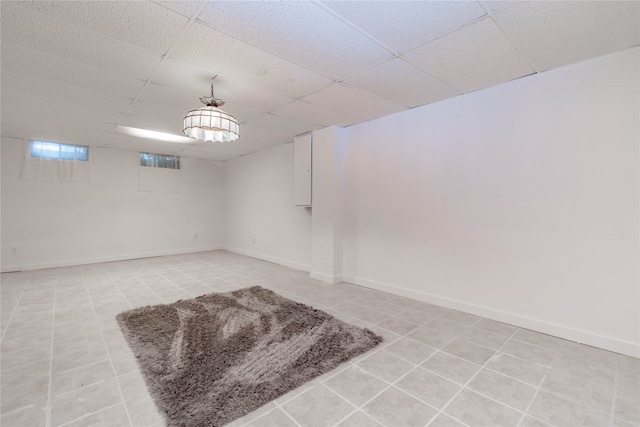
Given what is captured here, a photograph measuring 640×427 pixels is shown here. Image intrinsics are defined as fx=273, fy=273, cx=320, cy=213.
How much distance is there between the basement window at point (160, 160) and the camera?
648 cm

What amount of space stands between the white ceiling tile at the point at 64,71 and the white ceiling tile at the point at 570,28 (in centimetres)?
340

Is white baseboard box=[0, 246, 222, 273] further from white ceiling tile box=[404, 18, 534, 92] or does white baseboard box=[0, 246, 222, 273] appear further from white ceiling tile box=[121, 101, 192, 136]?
white ceiling tile box=[404, 18, 534, 92]

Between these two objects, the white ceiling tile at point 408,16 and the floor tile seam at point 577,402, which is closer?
the floor tile seam at point 577,402

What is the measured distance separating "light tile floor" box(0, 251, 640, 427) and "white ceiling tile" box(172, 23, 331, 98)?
2542 millimetres

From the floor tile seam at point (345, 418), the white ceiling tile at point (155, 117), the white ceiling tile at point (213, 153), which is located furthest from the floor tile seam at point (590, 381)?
the white ceiling tile at point (213, 153)

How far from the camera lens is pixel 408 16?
1.84 meters

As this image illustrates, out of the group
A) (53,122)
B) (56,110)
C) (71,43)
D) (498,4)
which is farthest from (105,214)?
(498,4)

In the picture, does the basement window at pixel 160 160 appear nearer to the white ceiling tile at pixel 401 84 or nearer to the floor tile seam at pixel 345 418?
the white ceiling tile at pixel 401 84

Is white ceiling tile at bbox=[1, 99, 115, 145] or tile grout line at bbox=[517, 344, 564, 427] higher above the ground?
white ceiling tile at bbox=[1, 99, 115, 145]

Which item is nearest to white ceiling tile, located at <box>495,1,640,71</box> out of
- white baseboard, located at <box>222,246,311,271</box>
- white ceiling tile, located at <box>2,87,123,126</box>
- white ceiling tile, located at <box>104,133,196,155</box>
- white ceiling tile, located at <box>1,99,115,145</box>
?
white baseboard, located at <box>222,246,311,271</box>

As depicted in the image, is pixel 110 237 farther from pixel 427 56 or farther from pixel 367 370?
pixel 427 56

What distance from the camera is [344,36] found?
207 cm

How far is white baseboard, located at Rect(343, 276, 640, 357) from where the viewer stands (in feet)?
7.52

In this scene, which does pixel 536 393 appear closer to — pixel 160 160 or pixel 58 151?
pixel 160 160
